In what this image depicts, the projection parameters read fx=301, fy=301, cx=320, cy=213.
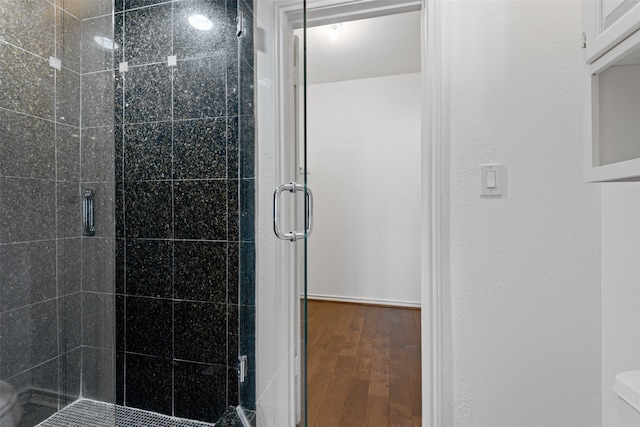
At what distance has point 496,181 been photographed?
1093 mm

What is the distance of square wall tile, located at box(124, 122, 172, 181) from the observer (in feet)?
4.63

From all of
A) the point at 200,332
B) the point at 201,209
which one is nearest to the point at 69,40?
A: the point at 201,209

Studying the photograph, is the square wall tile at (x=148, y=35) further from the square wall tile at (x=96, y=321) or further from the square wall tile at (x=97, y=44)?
the square wall tile at (x=96, y=321)

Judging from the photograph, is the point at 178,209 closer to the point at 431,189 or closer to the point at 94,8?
the point at 94,8

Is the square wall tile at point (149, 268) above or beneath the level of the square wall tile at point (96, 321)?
above

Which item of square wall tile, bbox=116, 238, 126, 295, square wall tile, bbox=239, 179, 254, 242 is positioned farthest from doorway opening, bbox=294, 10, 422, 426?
square wall tile, bbox=239, 179, 254, 242

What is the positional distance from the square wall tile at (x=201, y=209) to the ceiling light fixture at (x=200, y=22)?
71cm

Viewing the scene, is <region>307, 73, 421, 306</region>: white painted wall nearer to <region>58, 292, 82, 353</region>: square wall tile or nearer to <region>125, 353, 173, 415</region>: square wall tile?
<region>125, 353, 173, 415</region>: square wall tile

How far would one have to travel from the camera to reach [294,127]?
98 cm

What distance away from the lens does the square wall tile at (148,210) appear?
4.64 ft

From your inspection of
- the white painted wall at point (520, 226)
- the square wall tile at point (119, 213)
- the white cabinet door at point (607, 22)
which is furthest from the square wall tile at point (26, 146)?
the white cabinet door at point (607, 22)

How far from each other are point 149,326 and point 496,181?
1.63 meters

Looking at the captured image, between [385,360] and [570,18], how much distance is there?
205 centimetres

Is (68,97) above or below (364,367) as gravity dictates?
above
